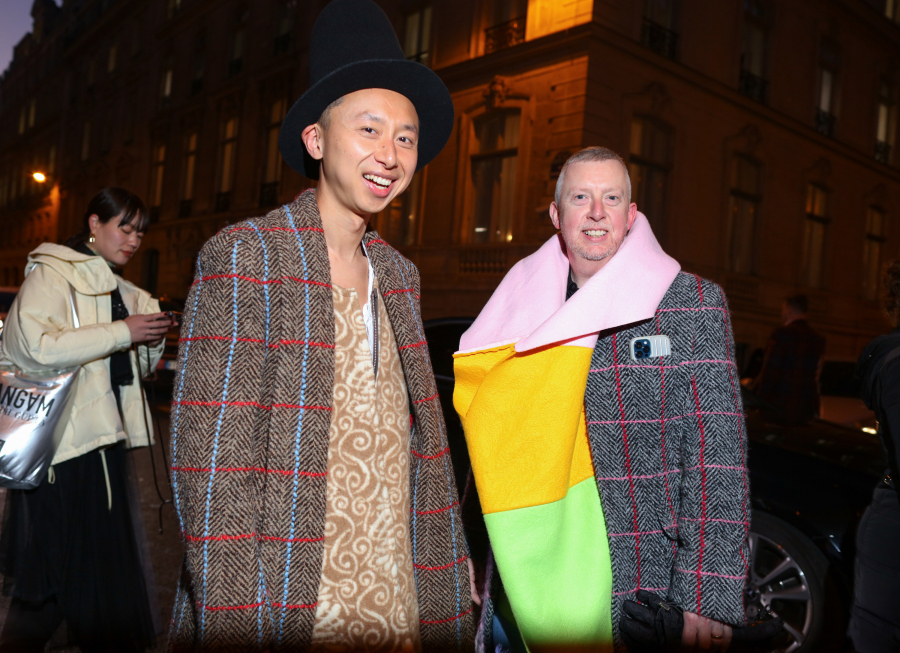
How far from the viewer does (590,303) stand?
181 cm

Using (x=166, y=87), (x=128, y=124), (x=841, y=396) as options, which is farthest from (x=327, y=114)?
(x=128, y=124)

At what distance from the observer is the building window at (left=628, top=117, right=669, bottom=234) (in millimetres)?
13594

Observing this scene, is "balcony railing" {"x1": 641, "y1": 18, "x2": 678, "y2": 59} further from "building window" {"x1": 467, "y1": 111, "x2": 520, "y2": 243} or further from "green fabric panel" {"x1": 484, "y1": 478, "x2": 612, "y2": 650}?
"green fabric panel" {"x1": 484, "y1": 478, "x2": 612, "y2": 650}

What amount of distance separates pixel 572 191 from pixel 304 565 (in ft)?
4.19

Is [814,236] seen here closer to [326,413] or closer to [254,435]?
[326,413]

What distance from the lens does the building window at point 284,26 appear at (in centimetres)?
2002

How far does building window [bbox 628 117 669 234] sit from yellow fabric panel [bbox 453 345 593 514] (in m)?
12.4

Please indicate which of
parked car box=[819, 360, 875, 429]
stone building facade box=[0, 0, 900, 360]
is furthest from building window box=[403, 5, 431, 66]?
parked car box=[819, 360, 875, 429]

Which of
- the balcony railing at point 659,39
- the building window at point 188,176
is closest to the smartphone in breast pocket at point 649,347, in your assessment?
the balcony railing at point 659,39

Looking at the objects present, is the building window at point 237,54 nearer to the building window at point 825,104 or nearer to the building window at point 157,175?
the building window at point 157,175

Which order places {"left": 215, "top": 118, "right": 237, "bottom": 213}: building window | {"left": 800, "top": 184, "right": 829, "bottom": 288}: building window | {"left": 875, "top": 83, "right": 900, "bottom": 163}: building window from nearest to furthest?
{"left": 800, "top": 184, "right": 829, "bottom": 288}: building window
{"left": 875, "top": 83, "right": 900, "bottom": 163}: building window
{"left": 215, "top": 118, "right": 237, "bottom": 213}: building window

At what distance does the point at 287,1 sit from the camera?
20.2 metres

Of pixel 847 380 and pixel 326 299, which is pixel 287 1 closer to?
pixel 847 380

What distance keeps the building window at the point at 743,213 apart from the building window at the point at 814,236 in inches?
82.7
